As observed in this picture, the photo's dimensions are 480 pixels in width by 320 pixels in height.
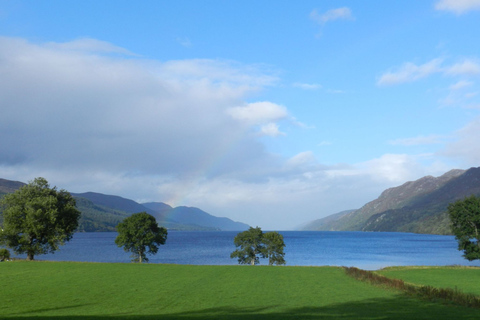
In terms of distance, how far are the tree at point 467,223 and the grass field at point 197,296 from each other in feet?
159

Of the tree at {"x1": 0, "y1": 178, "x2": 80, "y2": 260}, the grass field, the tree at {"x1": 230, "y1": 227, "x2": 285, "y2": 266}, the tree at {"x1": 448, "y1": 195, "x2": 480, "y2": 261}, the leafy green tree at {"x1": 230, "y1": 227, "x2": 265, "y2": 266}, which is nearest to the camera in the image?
the grass field

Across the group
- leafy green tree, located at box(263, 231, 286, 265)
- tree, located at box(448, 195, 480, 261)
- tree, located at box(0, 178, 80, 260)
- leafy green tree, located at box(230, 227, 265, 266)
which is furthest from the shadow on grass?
leafy green tree, located at box(230, 227, 265, 266)

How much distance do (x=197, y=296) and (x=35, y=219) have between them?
146 ft

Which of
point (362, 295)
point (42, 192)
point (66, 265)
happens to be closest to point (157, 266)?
point (66, 265)

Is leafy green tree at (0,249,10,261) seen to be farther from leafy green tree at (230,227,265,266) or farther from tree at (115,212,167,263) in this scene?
leafy green tree at (230,227,265,266)

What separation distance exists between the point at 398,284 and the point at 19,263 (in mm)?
56305

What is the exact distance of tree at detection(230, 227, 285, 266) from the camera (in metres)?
108

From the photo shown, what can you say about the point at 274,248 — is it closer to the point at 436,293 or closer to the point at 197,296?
the point at 436,293

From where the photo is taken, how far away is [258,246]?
110 m

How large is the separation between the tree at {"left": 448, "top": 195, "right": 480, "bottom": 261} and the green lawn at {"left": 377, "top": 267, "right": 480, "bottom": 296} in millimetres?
24958

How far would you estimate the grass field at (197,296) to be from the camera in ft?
87.9

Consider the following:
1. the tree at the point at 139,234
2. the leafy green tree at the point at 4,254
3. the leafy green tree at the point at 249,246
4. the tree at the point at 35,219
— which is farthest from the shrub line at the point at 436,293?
the leafy green tree at the point at 249,246

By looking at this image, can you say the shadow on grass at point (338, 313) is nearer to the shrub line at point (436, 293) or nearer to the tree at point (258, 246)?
the shrub line at point (436, 293)

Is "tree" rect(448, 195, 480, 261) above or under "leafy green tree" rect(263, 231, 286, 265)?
above
